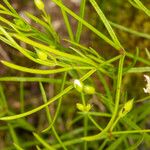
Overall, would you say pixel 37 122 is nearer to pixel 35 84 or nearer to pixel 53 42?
pixel 35 84

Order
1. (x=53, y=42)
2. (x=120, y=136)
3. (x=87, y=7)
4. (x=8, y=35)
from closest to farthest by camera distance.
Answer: (x=8, y=35)
(x=53, y=42)
(x=120, y=136)
(x=87, y=7)

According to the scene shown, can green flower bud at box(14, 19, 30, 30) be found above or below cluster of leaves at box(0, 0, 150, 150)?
above

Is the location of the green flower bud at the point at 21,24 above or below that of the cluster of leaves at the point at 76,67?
above

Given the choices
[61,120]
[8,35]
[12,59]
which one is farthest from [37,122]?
[8,35]

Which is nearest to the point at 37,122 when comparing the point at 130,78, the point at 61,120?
the point at 61,120

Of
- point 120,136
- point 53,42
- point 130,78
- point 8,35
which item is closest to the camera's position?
point 8,35

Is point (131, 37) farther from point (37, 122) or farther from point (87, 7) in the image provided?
point (37, 122)

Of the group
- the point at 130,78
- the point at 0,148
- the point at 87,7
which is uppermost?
the point at 87,7

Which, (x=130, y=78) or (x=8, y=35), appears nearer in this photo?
(x=8, y=35)

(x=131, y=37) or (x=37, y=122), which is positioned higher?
(x=131, y=37)
